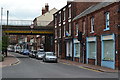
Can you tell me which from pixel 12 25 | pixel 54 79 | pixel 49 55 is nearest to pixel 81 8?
pixel 49 55

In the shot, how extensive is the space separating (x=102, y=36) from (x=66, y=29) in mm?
16778

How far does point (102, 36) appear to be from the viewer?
2764 centimetres

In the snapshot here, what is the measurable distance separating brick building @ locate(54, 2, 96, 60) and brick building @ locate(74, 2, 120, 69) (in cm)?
410

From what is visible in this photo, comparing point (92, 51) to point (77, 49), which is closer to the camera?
point (92, 51)

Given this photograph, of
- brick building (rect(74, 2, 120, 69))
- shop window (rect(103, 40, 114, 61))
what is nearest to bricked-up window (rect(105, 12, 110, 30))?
brick building (rect(74, 2, 120, 69))

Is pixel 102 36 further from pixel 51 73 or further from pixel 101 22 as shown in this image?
pixel 51 73

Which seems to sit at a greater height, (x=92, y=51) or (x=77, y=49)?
(x=77, y=49)

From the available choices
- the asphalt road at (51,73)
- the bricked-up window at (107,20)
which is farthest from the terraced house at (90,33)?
the asphalt road at (51,73)

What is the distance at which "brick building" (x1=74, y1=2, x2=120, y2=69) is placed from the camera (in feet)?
80.9

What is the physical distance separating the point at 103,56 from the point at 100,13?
478 cm

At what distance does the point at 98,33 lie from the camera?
2889cm

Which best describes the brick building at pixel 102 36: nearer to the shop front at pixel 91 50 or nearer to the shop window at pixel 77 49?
the shop front at pixel 91 50

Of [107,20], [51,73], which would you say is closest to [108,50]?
[107,20]

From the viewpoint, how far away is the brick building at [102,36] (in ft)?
80.9
